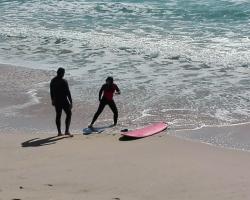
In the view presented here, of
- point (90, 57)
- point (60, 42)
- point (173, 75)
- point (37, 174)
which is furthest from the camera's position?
point (60, 42)

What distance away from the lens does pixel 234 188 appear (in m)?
7.00

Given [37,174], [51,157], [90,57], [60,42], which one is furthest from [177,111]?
[60,42]

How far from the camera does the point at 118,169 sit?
791cm

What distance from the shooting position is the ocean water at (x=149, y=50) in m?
13.4

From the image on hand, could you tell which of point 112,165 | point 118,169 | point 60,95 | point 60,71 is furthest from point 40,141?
point 118,169

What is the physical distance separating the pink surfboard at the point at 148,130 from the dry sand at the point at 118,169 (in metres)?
0.19

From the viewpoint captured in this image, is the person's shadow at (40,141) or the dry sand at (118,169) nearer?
the dry sand at (118,169)

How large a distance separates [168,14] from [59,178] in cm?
2350

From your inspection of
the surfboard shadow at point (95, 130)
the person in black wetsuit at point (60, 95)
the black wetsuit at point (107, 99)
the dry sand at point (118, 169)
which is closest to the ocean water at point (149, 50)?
the black wetsuit at point (107, 99)

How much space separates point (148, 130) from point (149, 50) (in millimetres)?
10050

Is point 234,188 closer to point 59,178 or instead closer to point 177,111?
point 59,178

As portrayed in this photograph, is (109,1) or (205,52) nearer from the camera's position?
(205,52)

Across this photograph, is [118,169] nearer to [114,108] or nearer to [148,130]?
[148,130]

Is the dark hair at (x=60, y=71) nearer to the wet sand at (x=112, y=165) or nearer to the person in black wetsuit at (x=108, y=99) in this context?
the wet sand at (x=112, y=165)
